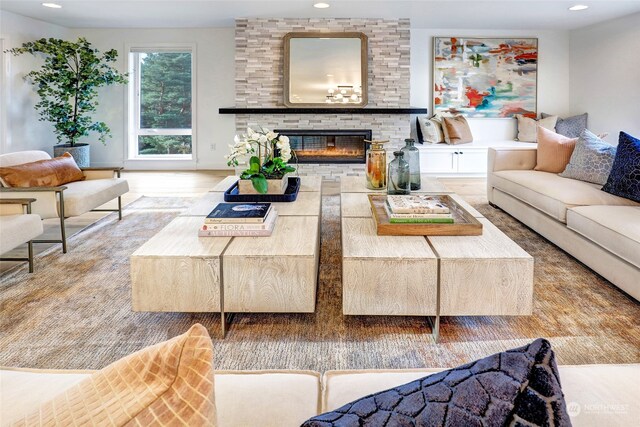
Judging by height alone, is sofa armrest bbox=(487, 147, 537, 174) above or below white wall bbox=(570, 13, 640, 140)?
below

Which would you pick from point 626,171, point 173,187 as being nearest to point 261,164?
point 626,171

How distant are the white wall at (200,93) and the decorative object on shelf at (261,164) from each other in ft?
15.6

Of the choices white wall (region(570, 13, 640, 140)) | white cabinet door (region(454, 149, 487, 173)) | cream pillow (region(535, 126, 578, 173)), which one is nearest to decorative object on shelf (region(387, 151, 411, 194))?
cream pillow (region(535, 126, 578, 173))

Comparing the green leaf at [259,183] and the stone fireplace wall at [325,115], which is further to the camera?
the stone fireplace wall at [325,115]

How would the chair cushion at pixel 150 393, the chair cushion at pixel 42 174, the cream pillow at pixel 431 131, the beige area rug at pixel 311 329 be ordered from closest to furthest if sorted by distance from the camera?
the chair cushion at pixel 150 393, the beige area rug at pixel 311 329, the chair cushion at pixel 42 174, the cream pillow at pixel 431 131

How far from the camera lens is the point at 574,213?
328cm

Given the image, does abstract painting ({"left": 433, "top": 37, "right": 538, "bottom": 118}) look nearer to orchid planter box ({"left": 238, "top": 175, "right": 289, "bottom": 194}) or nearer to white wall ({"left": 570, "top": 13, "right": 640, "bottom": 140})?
white wall ({"left": 570, "top": 13, "right": 640, "bottom": 140})

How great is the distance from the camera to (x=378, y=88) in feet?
22.8

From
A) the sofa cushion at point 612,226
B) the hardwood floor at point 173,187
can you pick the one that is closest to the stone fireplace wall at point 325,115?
the hardwood floor at point 173,187

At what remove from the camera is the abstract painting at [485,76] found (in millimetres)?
7746

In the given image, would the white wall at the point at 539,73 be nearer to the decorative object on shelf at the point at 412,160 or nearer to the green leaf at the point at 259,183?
the decorative object on shelf at the point at 412,160

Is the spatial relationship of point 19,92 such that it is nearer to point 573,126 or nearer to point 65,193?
point 65,193

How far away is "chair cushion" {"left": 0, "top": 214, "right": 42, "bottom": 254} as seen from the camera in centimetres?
287

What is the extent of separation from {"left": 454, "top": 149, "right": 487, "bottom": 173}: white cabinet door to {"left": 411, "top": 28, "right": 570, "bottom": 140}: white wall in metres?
0.69
